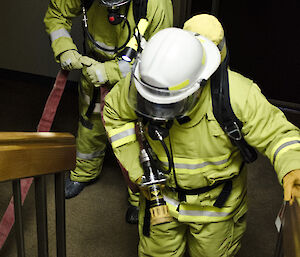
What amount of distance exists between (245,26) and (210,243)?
232 centimetres

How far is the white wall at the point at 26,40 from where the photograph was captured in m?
4.04

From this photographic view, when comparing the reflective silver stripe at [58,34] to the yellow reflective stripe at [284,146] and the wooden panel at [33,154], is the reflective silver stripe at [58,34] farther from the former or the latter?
the yellow reflective stripe at [284,146]

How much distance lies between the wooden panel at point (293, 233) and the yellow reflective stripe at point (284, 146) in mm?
413

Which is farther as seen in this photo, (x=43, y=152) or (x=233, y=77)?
(x=233, y=77)

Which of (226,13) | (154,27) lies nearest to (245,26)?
(226,13)

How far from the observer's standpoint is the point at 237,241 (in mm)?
1910

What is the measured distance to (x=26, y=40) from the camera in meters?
4.18

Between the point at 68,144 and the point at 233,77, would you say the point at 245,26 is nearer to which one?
the point at 233,77

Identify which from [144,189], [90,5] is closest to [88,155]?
[90,5]

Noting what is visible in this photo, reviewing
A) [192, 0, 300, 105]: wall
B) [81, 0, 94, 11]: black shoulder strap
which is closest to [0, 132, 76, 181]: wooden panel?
[81, 0, 94, 11]: black shoulder strap

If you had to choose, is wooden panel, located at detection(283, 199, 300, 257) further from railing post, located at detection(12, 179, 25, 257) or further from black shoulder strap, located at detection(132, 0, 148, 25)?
black shoulder strap, located at detection(132, 0, 148, 25)

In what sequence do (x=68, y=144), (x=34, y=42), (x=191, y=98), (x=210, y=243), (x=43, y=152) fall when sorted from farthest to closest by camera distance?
(x=34, y=42), (x=210, y=243), (x=191, y=98), (x=68, y=144), (x=43, y=152)

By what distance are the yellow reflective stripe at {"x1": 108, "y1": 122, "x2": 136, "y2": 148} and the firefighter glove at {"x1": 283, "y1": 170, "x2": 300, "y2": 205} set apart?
2.25 feet

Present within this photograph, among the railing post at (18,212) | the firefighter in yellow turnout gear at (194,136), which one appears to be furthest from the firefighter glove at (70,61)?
the railing post at (18,212)
